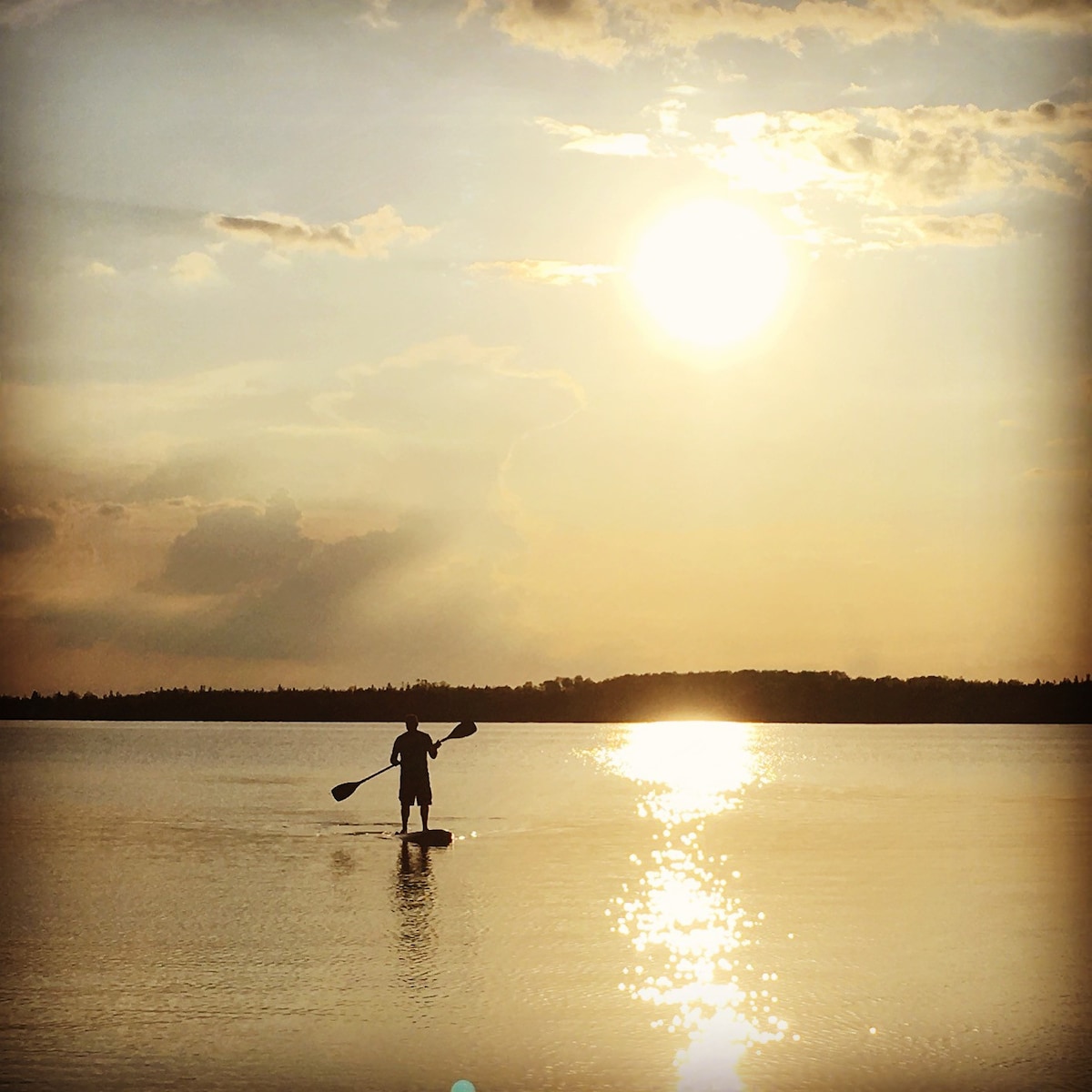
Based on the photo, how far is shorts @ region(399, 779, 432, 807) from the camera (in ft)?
79.9

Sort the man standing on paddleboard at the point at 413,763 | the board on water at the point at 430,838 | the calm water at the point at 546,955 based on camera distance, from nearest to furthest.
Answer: the calm water at the point at 546,955, the man standing on paddleboard at the point at 413,763, the board on water at the point at 430,838

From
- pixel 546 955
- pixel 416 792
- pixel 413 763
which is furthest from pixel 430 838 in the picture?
pixel 546 955

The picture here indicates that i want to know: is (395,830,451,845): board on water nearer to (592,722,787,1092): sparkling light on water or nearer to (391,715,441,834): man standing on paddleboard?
(391,715,441,834): man standing on paddleboard

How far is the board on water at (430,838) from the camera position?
2455cm

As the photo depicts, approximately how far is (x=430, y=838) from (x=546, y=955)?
10.9 metres

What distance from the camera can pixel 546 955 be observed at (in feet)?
45.8

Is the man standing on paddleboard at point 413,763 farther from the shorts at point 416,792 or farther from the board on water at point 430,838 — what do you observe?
the board on water at point 430,838

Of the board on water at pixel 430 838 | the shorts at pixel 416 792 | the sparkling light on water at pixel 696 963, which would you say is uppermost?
the shorts at pixel 416 792

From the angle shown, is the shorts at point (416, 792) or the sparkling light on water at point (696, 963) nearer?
the sparkling light on water at point (696, 963)

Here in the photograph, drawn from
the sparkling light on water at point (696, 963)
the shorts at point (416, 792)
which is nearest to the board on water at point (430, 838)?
the shorts at point (416, 792)

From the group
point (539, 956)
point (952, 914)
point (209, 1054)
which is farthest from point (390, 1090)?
point (952, 914)

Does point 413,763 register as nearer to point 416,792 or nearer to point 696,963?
point 416,792

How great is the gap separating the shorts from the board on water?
0.52 m

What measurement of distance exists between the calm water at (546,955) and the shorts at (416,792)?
857mm
